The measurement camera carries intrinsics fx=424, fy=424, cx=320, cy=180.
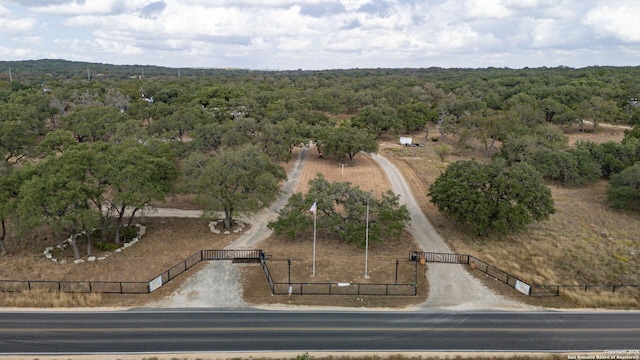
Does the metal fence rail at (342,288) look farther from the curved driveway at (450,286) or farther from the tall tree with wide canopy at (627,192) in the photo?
the tall tree with wide canopy at (627,192)

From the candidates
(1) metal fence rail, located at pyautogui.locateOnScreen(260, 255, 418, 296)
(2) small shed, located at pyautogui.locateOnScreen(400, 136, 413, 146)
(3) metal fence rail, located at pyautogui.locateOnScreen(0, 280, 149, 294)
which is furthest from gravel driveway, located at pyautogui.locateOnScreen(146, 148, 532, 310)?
(2) small shed, located at pyautogui.locateOnScreen(400, 136, 413, 146)

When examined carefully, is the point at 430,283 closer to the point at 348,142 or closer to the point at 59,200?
the point at 59,200

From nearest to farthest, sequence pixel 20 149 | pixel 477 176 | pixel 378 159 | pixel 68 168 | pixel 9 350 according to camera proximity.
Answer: pixel 9 350
pixel 68 168
pixel 477 176
pixel 20 149
pixel 378 159

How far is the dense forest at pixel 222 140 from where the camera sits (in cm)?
3133

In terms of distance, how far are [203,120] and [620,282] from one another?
57.0 m

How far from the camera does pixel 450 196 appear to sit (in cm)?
3609

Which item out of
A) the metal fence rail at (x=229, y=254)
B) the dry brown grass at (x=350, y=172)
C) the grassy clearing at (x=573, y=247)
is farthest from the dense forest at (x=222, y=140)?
the metal fence rail at (x=229, y=254)

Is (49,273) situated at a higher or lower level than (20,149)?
lower

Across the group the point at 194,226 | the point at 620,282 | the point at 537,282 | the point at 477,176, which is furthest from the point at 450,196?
the point at 194,226

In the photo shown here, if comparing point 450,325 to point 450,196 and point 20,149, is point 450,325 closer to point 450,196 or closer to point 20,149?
point 450,196

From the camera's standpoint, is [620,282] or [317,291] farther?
[620,282]

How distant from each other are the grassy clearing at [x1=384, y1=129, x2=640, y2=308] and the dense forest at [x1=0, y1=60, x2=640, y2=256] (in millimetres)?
4249

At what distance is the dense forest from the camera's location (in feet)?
103

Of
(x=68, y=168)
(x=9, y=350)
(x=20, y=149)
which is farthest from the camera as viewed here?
(x=20, y=149)
